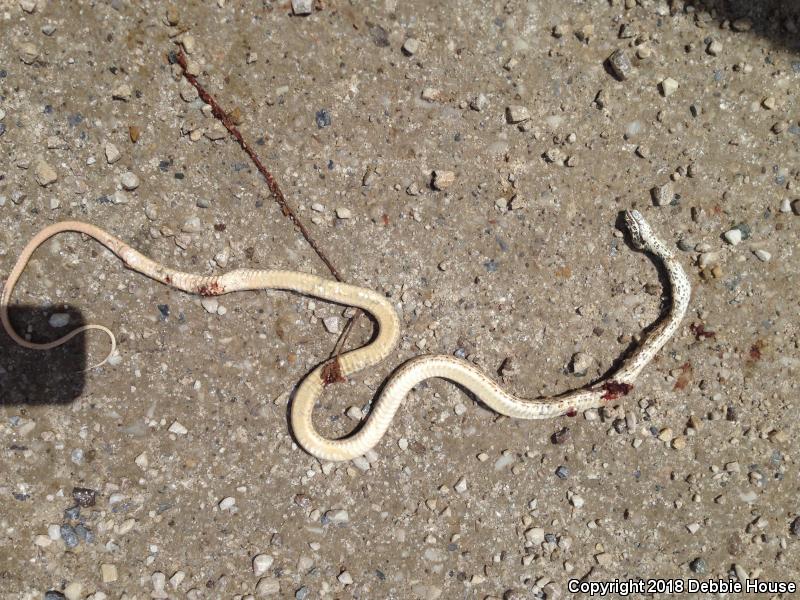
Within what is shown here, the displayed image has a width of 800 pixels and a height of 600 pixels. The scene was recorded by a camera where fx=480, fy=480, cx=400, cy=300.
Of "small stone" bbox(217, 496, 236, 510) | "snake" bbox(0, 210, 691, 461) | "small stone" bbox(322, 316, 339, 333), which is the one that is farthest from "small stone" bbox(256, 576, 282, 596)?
"small stone" bbox(322, 316, 339, 333)

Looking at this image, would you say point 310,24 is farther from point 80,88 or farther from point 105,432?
point 105,432

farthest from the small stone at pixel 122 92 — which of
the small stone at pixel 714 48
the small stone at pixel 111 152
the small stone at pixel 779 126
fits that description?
the small stone at pixel 779 126

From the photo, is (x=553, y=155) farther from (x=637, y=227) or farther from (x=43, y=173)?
(x=43, y=173)

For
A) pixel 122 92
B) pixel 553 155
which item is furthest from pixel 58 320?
pixel 553 155

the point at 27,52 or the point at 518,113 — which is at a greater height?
the point at 518,113

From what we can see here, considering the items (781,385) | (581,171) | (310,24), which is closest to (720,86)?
(581,171)

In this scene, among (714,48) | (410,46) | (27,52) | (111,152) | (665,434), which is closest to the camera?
(27,52)
